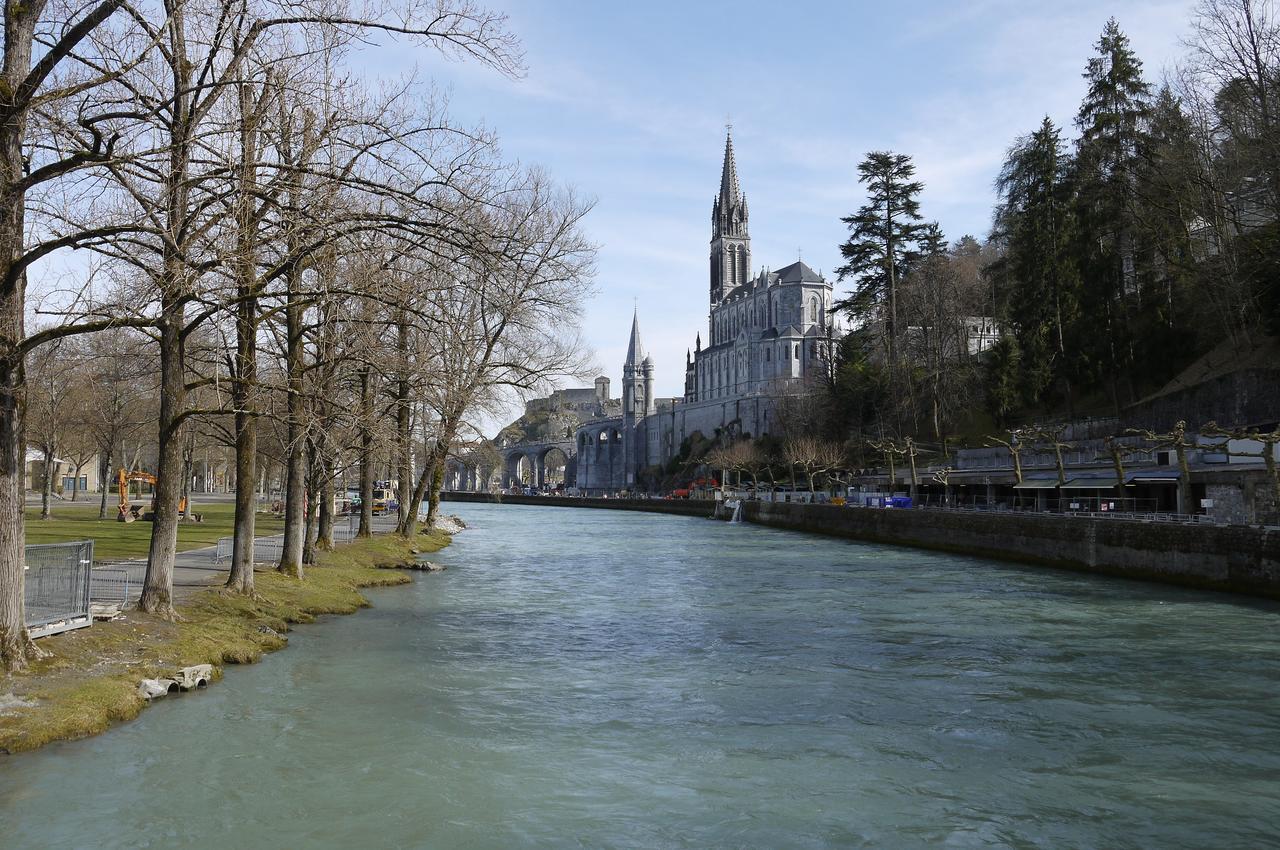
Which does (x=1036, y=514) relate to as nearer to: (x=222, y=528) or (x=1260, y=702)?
(x=1260, y=702)

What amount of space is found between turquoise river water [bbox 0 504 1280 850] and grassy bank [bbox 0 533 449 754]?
0.28 meters

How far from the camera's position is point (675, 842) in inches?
286

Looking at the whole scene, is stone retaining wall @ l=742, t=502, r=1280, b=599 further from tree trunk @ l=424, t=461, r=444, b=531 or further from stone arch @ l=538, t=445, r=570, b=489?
stone arch @ l=538, t=445, r=570, b=489

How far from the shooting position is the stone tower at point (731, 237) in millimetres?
150125

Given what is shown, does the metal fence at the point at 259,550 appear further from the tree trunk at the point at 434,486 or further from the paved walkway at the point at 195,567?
the tree trunk at the point at 434,486

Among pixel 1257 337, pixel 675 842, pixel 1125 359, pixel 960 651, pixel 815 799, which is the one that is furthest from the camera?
pixel 1125 359

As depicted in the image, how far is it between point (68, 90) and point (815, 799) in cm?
808

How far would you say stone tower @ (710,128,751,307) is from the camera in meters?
150

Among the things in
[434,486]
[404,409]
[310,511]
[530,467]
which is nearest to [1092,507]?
[434,486]

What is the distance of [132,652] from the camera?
1081 cm

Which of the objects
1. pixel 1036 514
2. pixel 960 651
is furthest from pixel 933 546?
pixel 960 651

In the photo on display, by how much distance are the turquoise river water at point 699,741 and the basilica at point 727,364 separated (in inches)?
2984

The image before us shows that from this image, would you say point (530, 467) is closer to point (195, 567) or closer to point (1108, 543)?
point (1108, 543)

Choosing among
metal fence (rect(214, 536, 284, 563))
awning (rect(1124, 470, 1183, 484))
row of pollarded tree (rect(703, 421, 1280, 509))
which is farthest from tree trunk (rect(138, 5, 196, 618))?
awning (rect(1124, 470, 1183, 484))
